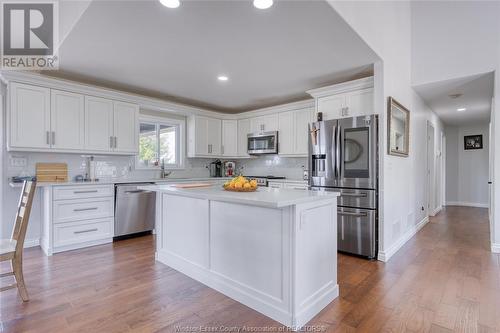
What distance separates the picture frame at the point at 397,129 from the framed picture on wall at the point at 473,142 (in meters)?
4.73

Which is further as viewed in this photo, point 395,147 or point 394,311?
point 395,147

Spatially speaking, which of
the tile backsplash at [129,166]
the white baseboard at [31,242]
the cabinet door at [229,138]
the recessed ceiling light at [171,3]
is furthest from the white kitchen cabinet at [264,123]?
the white baseboard at [31,242]

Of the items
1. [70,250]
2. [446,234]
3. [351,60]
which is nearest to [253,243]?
[351,60]

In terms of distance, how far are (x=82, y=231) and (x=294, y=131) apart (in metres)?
3.63

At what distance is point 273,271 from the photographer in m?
1.97

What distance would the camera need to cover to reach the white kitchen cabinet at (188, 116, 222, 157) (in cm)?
523

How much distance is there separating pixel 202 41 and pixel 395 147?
2728mm

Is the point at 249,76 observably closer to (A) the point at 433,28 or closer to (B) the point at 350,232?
(B) the point at 350,232

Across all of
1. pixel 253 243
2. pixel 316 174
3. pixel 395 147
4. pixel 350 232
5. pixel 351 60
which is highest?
pixel 351 60

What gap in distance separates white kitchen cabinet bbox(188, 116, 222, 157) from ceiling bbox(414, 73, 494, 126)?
365 centimetres

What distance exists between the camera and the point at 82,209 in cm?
360

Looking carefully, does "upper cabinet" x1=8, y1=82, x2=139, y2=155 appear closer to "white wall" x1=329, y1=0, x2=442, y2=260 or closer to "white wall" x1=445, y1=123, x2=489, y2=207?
"white wall" x1=329, y1=0, x2=442, y2=260

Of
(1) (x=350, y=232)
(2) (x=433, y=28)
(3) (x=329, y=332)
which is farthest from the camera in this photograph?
(2) (x=433, y=28)

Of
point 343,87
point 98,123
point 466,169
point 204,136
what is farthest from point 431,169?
point 98,123
